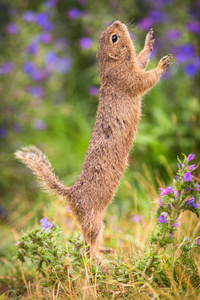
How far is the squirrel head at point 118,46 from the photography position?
9.01 ft

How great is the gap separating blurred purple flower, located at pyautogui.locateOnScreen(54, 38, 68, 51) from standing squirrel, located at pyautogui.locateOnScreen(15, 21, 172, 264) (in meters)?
4.34

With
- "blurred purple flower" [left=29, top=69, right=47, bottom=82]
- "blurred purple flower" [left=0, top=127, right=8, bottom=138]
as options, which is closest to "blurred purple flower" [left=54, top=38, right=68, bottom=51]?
"blurred purple flower" [left=29, top=69, right=47, bottom=82]

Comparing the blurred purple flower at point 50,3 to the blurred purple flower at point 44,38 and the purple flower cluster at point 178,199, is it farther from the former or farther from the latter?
the purple flower cluster at point 178,199

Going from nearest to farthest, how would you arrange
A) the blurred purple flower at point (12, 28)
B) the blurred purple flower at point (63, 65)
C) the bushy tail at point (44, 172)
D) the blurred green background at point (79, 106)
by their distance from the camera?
the bushy tail at point (44, 172)
the blurred green background at point (79, 106)
the blurred purple flower at point (12, 28)
the blurred purple flower at point (63, 65)

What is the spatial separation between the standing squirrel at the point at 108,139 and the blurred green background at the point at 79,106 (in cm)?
167

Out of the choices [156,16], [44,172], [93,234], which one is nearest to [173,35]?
[156,16]

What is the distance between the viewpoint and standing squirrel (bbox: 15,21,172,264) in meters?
2.53

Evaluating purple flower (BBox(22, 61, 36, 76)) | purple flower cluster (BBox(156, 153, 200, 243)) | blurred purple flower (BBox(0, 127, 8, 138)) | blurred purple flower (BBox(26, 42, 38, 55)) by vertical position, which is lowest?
purple flower cluster (BBox(156, 153, 200, 243))

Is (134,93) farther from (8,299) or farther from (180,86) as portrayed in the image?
(180,86)

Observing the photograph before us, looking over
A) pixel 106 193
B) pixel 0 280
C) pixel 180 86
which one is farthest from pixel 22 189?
pixel 106 193

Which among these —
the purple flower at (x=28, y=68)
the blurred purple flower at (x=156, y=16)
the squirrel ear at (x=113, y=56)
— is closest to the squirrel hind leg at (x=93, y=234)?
the squirrel ear at (x=113, y=56)

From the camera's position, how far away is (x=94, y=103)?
21.7ft

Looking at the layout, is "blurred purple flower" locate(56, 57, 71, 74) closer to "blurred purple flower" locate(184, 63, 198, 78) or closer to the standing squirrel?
"blurred purple flower" locate(184, 63, 198, 78)

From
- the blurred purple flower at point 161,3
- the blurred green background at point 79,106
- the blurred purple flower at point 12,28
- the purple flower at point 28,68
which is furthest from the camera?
the blurred purple flower at point 161,3
